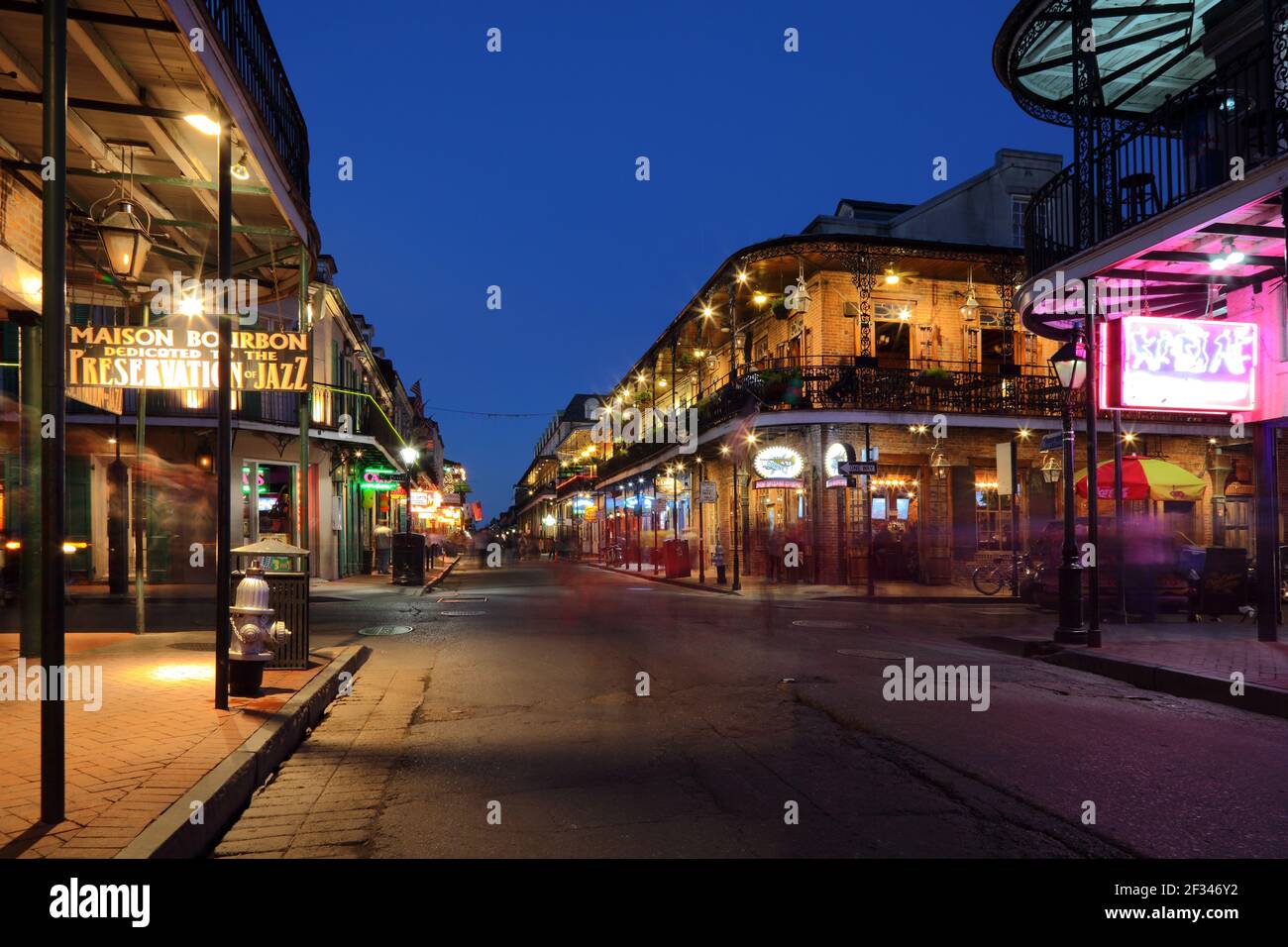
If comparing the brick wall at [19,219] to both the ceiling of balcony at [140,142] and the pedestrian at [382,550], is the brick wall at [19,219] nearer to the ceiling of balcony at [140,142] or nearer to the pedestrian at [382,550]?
the ceiling of balcony at [140,142]

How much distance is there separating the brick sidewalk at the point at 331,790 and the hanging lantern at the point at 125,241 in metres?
4.36

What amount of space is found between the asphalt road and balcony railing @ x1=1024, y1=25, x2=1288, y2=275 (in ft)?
16.7

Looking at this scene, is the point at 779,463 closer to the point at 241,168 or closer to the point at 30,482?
the point at 241,168

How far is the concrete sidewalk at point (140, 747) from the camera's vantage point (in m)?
4.07

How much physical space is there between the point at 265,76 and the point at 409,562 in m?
16.8

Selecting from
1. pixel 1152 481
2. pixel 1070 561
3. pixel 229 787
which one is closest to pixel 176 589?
pixel 229 787

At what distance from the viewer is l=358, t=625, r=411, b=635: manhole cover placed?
13.2 metres

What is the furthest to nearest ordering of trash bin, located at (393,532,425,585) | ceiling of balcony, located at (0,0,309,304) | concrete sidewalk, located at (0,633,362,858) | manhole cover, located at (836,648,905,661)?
1. trash bin, located at (393,532,425,585)
2. manhole cover, located at (836,648,905,661)
3. ceiling of balcony, located at (0,0,309,304)
4. concrete sidewalk, located at (0,633,362,858)

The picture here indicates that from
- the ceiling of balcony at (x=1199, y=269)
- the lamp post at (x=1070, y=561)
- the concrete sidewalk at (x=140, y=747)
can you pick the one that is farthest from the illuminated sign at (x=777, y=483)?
the concrete sidewalk at (x=140, y=747)

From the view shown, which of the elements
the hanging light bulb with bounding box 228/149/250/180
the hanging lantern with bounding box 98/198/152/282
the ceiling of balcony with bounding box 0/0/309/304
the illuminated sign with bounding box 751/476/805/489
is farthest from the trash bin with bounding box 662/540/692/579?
the hanging lantern with bounding box 98/198/152/282

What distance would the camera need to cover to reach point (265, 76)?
8.73m

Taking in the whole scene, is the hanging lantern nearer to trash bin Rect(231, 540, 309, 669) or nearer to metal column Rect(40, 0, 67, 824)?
trash bin Rect(231, 540, 309, 669)
